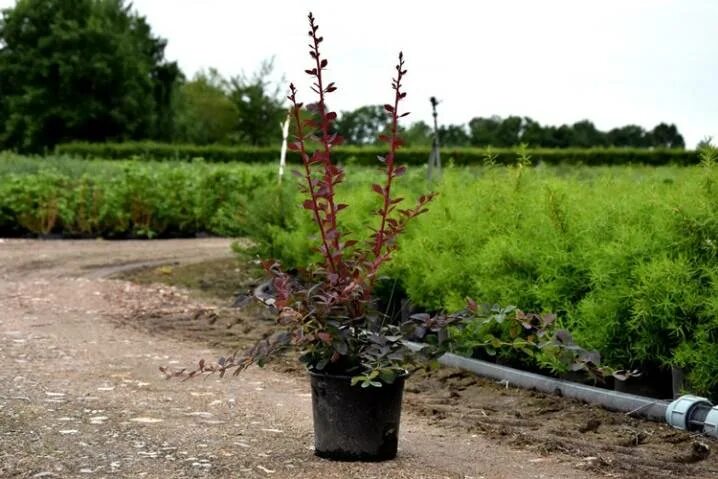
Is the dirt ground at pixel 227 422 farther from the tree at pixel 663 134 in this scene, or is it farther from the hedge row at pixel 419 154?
the tree at pixel 663 134

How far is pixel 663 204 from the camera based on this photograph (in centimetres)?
542

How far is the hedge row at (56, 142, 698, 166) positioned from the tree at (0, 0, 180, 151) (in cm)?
1225

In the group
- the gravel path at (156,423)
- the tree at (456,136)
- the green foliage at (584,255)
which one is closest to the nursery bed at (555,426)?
the gravel path at (156,423)

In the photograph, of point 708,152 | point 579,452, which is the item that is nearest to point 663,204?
point 708,152

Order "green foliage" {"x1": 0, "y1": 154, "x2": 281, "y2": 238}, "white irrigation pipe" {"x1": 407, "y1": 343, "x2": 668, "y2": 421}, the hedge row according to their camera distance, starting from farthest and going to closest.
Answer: the hedge row < "green foliage" {"x1": 0, "y1": 154, "x2": 281, "y2": 238} < "white irrigation pipe" {"x1": 407, "y1": 343, "x2": 668, "y2": 421}

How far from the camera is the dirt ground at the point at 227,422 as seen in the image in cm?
386

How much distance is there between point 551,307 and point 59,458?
2896mm

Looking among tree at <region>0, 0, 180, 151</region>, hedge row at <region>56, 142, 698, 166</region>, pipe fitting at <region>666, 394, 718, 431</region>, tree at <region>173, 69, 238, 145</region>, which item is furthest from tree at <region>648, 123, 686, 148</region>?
pipe fitting at <region>666, 394, 718, 431</region>

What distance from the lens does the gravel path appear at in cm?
380

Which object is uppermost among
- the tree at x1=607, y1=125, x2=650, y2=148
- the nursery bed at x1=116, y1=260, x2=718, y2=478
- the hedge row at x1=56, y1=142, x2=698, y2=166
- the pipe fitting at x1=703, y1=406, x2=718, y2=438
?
the tree at x1=607, y1=125, x2=650, y2=148

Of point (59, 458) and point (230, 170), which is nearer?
point (59, 458)

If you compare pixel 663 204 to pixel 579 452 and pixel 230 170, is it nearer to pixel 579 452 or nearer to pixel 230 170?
pixel 579 452

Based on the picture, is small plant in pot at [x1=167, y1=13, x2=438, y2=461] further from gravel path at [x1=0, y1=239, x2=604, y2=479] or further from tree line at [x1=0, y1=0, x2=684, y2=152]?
tree line at [x1=0, y1=0, x2=684, y2=152]

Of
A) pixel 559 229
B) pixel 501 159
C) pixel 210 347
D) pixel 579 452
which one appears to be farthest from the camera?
pixel 501 159
